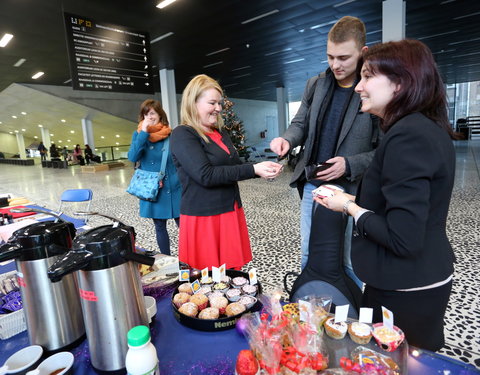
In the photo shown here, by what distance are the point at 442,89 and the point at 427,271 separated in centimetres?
51

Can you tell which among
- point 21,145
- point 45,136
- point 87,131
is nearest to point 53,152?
point 87,131

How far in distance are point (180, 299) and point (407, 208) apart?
2.21ft

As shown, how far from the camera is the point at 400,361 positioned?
2.15 feet

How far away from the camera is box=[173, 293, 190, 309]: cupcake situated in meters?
0.90

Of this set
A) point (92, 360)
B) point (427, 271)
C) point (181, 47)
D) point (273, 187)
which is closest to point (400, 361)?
point (427, 271)

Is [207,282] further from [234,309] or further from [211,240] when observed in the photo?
[211,240]

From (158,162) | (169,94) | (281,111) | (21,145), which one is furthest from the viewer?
(21,145)

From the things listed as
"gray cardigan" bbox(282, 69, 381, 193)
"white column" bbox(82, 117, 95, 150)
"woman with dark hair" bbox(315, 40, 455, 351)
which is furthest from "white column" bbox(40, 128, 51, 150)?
"woman with dark hair" bbox(315, 40, 455, 351)

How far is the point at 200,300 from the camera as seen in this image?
90 cm

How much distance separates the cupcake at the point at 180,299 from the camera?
35.5 inches

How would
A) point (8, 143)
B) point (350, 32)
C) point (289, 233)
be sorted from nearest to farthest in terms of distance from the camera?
point (350, 32)
point (289, 233)
point (8, 143)

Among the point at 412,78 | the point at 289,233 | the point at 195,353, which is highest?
the point at 412,78

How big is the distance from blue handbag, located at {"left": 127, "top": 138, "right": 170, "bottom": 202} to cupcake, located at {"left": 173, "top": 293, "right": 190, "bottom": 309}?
1560 millimetres

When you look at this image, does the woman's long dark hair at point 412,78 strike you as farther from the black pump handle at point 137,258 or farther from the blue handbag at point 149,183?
the blue handbag at point 149,183
